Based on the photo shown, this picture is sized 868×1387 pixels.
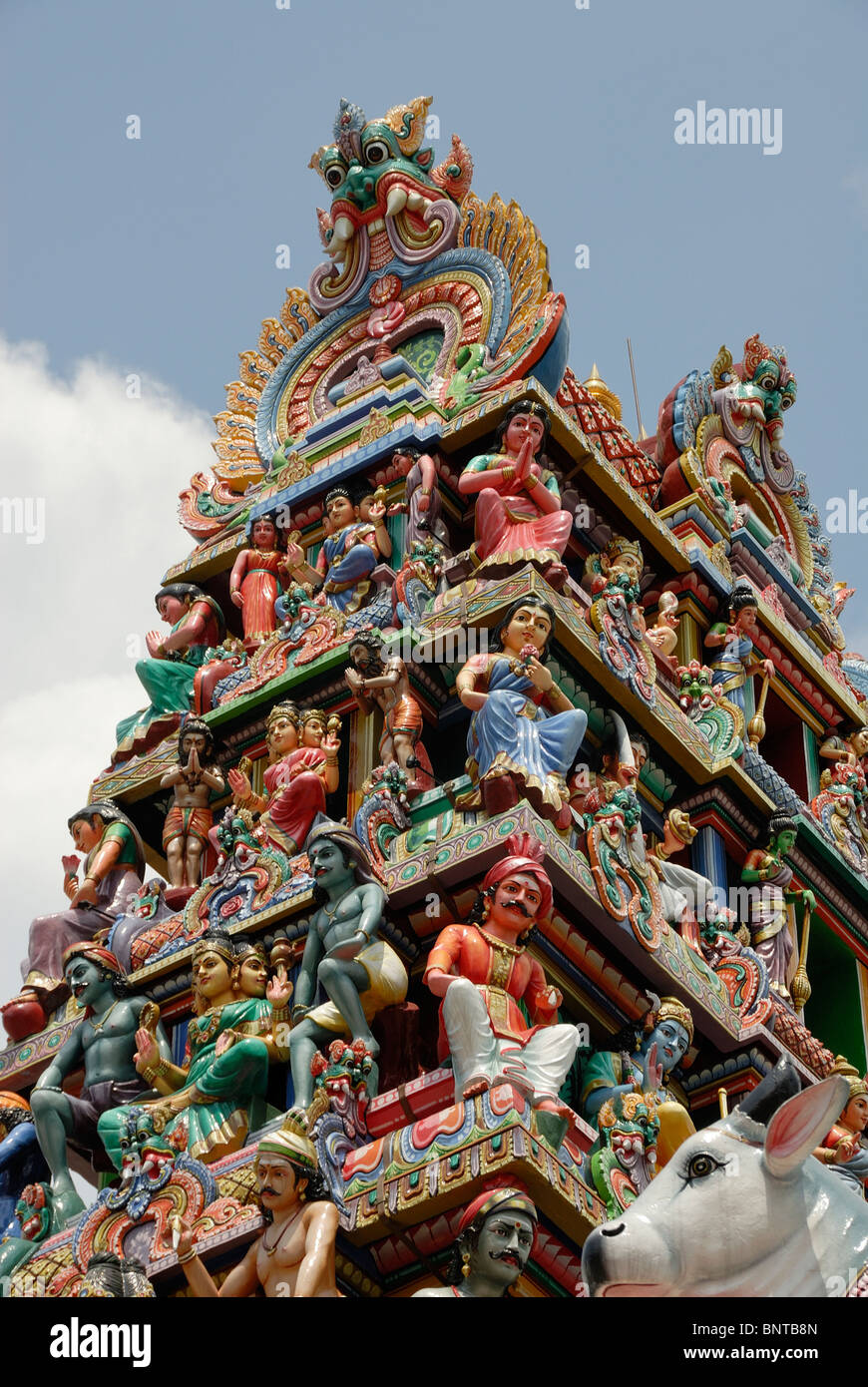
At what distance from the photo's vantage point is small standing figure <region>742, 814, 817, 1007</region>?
29.0 m

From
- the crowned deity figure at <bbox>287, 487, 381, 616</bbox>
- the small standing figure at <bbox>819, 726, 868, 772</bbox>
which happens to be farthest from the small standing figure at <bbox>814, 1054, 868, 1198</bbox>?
the crowned deity figure at <bbox>287, 487, 381, 616</bbox>

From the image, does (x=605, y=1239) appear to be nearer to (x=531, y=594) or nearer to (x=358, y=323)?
(x=531, y=594)

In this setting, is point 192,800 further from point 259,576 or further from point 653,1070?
point 653,1070

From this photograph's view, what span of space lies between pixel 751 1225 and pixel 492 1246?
553cm

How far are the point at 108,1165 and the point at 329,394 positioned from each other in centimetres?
1174

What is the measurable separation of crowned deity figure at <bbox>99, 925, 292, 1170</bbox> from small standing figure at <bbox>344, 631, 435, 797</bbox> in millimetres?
2680

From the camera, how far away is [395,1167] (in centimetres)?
2153

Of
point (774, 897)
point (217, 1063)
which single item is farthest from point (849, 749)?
point (217, 1063)

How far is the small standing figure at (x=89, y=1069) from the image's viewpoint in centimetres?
2495

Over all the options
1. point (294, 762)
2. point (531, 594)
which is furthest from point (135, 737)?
point (531, 594)

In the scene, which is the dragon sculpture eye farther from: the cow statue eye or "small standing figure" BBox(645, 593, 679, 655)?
the cow statue eye

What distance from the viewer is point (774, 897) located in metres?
29.6

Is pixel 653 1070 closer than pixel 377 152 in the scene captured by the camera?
Yes

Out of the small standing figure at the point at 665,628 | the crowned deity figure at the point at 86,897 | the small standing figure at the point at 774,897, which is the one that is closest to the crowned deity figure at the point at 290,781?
the crowned deity figure at the point at 86,897
